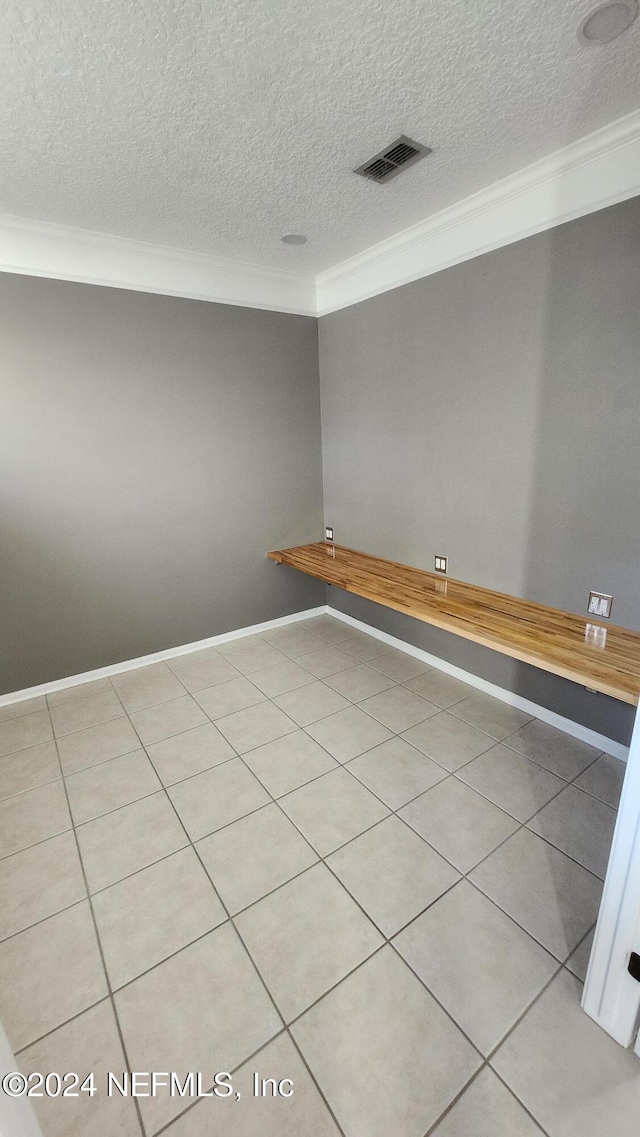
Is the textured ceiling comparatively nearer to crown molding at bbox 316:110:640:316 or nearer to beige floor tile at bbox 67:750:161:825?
crown molding at bbox 316:110:640:316

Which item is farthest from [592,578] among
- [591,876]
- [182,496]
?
[182,496]

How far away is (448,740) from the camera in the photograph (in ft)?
7.57

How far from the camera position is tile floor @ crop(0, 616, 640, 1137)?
3.58ft

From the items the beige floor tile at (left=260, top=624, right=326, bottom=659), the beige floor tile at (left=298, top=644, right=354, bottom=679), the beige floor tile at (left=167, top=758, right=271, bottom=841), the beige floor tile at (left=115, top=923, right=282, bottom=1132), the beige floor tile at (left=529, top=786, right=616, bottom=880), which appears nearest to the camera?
the beige floor tile at (left=115, top=923, right=282, bottom=1132)

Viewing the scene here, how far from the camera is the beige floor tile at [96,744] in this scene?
227cm

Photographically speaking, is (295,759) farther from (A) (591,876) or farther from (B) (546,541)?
(B) (546,541)

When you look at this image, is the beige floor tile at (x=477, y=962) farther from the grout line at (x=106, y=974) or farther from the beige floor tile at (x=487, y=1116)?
the grout line at (x=106, y=974)

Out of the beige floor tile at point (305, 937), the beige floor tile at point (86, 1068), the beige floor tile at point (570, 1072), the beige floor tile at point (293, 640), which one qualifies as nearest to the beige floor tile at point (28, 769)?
the beige floor tile at point (86, 1068)

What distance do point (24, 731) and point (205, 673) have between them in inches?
41.0

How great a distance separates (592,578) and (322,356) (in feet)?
8.29

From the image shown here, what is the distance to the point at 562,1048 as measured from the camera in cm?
115

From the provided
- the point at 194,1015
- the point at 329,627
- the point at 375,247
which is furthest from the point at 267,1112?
the point at 375,247

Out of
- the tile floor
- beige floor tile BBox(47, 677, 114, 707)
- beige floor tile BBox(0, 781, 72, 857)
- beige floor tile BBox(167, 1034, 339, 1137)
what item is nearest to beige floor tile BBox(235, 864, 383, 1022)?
the tile floor

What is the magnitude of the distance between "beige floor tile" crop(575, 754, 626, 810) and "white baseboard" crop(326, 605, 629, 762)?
0.19ft
